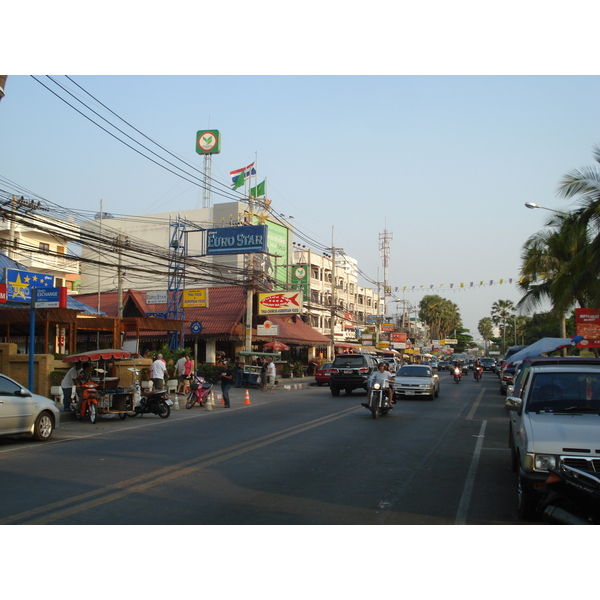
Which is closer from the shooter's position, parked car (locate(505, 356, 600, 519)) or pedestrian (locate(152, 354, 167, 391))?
parked car (locate(505, 356, 600, 519))

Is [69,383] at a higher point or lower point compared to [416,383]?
higher

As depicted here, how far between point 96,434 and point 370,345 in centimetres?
5428

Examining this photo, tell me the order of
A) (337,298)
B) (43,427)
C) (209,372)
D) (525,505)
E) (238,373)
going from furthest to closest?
(337,298) → (209,372) → (238,373) → (43,427) → (525,505)

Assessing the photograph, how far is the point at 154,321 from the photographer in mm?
28172

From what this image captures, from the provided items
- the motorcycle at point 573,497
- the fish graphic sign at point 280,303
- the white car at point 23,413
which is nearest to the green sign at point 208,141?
the fish graphic sign at point 280,303

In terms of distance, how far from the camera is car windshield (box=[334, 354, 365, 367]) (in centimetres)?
2855

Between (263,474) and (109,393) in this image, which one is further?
(109,393)

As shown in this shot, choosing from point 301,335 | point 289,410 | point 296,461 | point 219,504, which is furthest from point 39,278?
point 301,335

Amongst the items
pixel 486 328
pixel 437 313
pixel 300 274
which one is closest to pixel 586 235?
pixel 300 274

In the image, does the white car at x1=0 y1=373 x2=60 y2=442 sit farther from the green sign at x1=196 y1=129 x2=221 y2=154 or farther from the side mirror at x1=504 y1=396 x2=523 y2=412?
the green sign at x1=196 y1=129 x2=221 y2=154

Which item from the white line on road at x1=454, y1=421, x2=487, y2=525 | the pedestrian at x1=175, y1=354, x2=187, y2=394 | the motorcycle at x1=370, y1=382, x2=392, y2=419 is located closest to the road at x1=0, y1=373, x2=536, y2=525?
the white line on road at x1=454, y1=421, x2=487, y2=525

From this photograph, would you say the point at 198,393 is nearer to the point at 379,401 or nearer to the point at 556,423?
the point at 379,401

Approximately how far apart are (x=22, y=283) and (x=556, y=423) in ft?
69.5

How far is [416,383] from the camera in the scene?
25.6 m
